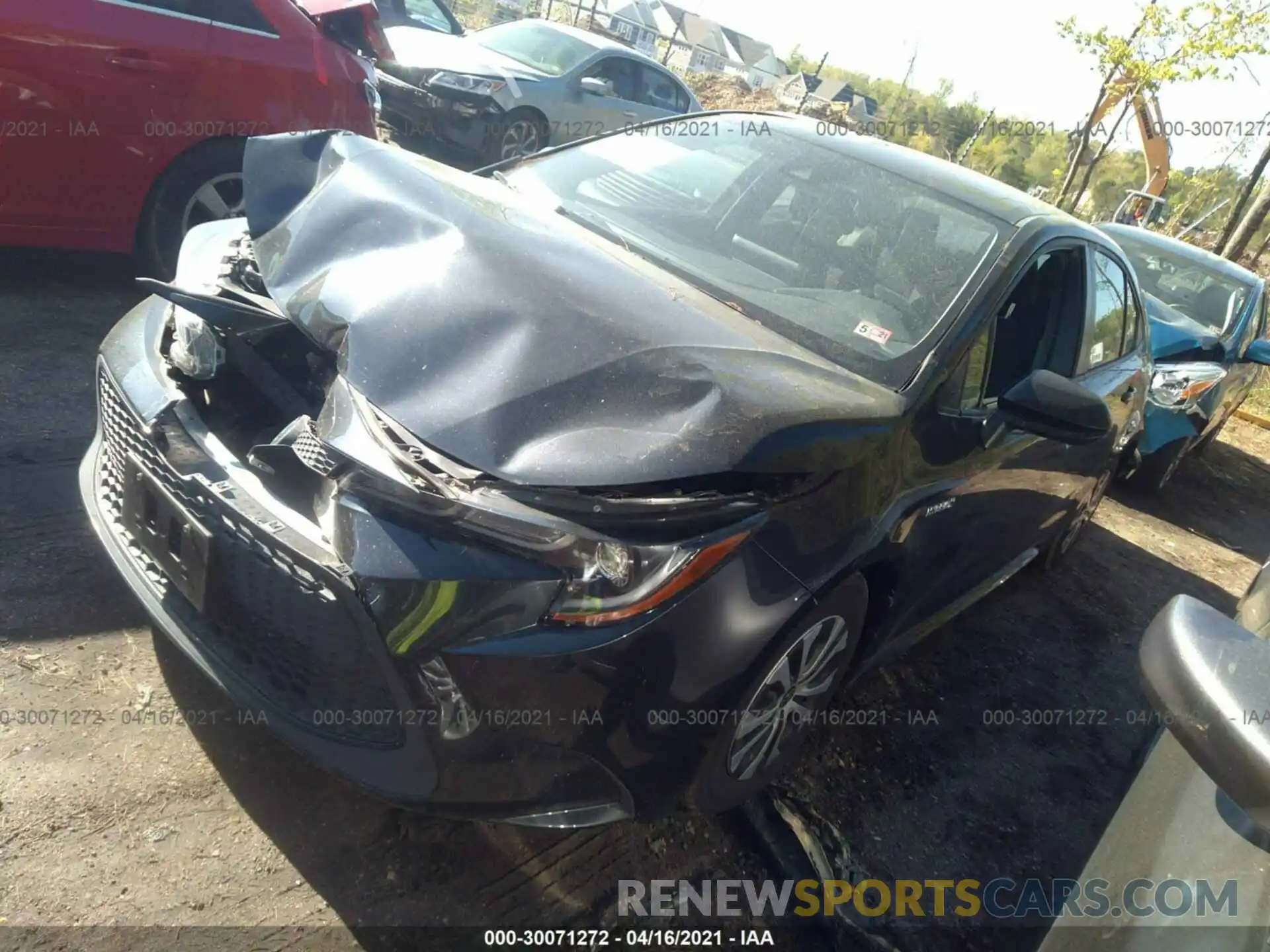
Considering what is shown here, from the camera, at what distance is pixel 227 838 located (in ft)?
6.78

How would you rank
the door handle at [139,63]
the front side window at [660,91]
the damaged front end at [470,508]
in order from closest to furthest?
the damaged front end at [470,508] → the door handle at [139,63] → the front side window at [660,91]

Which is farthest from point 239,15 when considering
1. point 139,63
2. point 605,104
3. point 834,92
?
point 834,92

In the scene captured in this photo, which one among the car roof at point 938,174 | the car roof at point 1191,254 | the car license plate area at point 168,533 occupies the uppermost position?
the car roof at point 1191,254

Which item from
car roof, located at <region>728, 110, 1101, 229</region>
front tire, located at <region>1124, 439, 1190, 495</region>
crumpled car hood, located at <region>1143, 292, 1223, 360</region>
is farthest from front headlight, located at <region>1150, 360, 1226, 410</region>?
car roof, located at <region>728, 110, 1101, 229</region>

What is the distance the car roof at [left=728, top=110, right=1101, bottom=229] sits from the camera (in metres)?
2.94

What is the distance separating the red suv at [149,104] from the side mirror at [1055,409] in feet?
10.9

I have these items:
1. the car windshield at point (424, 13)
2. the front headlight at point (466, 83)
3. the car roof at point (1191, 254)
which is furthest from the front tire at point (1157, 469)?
the car windshield at point (424, 13)

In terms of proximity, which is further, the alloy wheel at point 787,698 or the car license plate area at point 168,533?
the alloy wheel at point 787,698

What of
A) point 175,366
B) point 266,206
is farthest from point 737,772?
point 266,206

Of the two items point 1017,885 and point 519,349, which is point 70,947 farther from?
point 1017,885

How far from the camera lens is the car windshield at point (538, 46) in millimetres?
9133

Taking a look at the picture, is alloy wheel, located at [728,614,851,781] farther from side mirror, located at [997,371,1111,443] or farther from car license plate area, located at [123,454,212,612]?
car license plate area, located at [123,454,212,612]

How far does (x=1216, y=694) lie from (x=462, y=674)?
123 cm

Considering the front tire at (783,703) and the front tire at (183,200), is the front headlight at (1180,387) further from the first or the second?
the front tire at (183,200)
